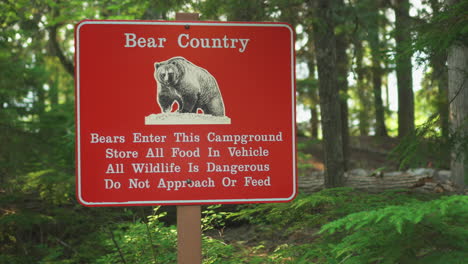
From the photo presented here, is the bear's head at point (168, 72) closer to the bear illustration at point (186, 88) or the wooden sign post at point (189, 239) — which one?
the bear illustration at point (186, 88)

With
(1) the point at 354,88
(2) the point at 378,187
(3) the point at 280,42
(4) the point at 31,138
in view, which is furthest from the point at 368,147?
(3) the point at 280,42

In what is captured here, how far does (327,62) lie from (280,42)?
3764mm

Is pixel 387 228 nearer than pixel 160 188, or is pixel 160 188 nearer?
pixel 387 228

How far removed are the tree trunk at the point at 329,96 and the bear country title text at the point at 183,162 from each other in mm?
3775

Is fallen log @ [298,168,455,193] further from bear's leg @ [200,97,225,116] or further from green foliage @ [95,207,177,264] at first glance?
bear's leg @ [200,97,225,116]

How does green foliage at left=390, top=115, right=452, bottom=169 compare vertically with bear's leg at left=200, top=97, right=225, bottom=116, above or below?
below

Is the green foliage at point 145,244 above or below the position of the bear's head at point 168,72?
below

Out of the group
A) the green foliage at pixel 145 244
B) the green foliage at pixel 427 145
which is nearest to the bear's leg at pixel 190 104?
the green foliage at pixel 145 244

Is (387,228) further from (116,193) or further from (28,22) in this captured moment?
(28,22)

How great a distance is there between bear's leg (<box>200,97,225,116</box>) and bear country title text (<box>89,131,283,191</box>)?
0.45ft

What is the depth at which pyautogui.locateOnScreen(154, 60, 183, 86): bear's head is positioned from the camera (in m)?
2.60

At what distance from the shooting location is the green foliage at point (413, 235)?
6.67ft

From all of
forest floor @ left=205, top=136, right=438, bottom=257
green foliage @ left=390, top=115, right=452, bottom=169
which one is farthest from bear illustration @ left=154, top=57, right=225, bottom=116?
green foliage @ left=390, top=115, right=452, bottom=169

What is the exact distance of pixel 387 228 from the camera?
2.38 metres
